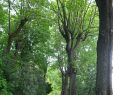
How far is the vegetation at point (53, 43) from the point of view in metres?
11.5

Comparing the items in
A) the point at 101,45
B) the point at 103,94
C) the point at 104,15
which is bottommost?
the point at 103,94

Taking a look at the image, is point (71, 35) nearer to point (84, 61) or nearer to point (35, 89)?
point (35, 89)

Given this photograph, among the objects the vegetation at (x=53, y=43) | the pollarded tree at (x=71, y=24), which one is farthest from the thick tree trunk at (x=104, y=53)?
the pollarded tree at (x=71, y=24)

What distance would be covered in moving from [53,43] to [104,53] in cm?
3118

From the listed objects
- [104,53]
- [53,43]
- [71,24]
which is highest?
[53,43]

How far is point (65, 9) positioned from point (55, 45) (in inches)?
648

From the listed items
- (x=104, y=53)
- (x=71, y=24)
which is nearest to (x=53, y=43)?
(x=71, y=24)

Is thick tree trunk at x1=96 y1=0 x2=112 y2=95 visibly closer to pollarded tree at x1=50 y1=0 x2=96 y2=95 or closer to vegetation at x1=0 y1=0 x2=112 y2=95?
vegetation at x1=0 y1=0 x2=112 y2=95

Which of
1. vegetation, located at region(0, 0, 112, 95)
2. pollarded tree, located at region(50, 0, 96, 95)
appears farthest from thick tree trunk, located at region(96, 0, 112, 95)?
pollarded tree, located at region(50, 0, 96, 95)

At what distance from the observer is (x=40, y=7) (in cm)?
2611

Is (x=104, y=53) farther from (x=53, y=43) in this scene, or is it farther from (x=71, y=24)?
(x=53, y=43)

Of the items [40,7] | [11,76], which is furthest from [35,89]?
[40,7]

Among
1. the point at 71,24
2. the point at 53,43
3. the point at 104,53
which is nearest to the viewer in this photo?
the point at 104,53

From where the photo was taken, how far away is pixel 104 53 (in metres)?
11.2
